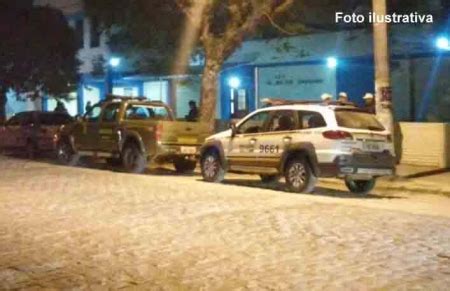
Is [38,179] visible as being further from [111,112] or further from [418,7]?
[418,7]

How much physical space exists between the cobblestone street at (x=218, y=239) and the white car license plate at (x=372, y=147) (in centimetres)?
88

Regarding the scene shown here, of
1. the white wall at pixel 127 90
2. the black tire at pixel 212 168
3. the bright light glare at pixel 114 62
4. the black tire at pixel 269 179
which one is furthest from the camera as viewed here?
the white wall at pixel 127 90

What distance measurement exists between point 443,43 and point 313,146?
34.6 ft

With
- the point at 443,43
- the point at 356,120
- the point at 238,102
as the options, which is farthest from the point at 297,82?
the point at 356,120

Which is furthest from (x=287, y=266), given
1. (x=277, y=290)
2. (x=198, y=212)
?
(x=198, y=212)

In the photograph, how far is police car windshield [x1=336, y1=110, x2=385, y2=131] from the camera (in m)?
13.9

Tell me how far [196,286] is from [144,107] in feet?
41.4

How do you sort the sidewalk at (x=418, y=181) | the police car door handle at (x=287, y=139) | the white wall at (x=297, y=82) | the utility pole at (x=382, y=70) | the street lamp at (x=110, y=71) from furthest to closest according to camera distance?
the street lamp at (x=110, y=71) → the white wall at (x=297, y=82) → the utility pole at (x=382, y=70) → the sidewalk at (x=418, y=181) → the police car door handle at (x=287, y=139)

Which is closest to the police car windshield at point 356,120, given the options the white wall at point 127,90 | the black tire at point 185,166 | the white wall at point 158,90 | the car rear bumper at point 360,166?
the car rear bumper at point 360,166

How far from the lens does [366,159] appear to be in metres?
13.8

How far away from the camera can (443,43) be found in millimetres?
22828

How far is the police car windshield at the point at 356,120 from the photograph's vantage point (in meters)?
13.9

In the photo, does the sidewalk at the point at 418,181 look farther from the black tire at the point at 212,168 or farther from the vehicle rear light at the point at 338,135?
the vehicle rear light at the point at 338,135

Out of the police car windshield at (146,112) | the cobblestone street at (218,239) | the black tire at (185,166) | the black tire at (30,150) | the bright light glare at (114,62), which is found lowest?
the cobblestone street at (218,239)
